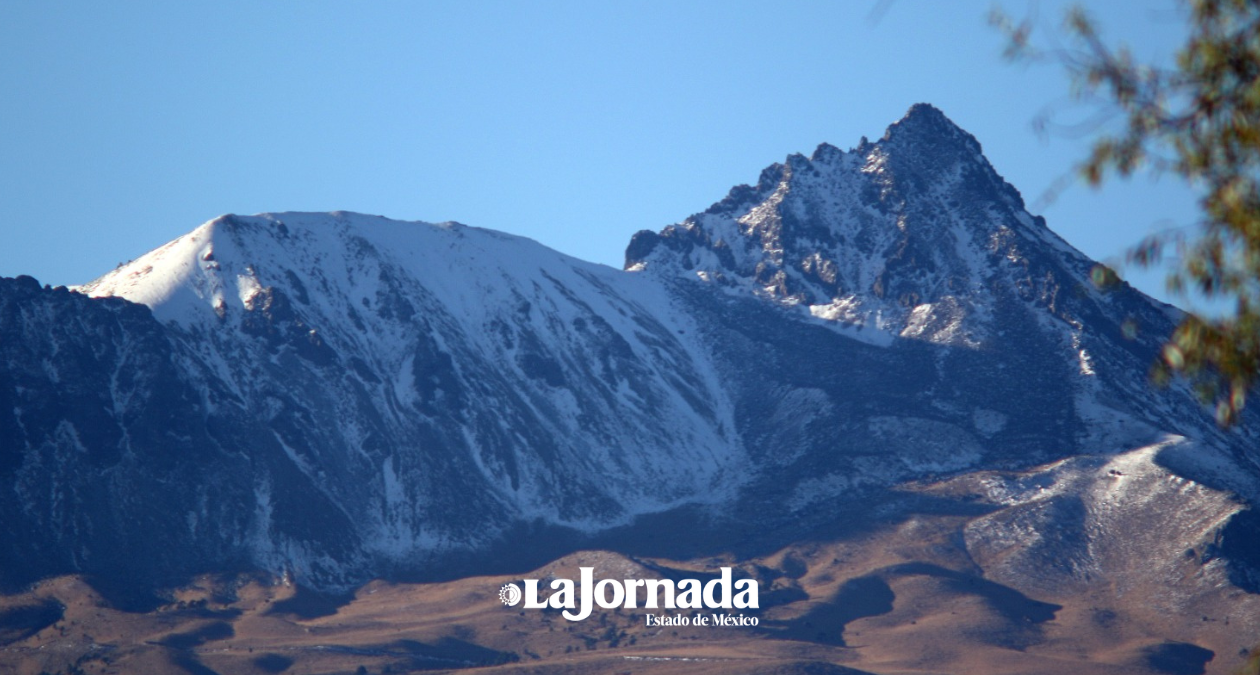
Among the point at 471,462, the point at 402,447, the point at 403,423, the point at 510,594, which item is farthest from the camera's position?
the point at 403,423

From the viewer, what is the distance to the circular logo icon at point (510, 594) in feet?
493

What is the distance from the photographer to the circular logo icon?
15038 centimetres

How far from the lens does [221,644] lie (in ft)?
436

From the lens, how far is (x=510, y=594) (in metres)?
152

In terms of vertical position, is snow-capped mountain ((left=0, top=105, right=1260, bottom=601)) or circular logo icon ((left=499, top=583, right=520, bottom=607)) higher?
snow-capped mountain ((left=0, top=105, right=1260, bottom=601))

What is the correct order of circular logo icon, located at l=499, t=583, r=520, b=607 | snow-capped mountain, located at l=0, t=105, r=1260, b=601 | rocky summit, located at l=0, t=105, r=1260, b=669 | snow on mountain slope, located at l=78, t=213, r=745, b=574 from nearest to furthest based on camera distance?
circular logo icon, located at l=499, t=583, r=520, b=607, rocky summit, located at l=0, t=105, r=1260, b=669, snow-capped mountain, located at l=0, t=105, r=1260, b=601, snow on mountain slope, located at l=78, t=213, r=745, b=574

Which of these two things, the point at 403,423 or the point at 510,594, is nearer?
the point at 510,594

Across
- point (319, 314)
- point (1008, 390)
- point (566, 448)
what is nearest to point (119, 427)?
point (319, 314)

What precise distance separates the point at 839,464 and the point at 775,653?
55552 mm

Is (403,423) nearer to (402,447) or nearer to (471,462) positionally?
(402,447)

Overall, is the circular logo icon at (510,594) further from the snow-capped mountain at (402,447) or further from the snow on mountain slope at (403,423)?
the snow on mountain slope at (403,423)

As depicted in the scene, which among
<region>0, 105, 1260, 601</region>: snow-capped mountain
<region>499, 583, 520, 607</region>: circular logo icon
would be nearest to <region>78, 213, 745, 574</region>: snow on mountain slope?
<region>0, 105, 1260, 601</region>: snow-capped mountain

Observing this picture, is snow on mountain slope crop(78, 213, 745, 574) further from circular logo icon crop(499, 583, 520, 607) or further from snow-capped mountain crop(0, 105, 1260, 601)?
circular logo icon crop(499, 583, 520, 607)

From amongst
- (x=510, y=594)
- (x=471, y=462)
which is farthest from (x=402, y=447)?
(x=510, y=594)
